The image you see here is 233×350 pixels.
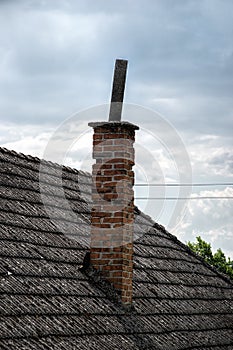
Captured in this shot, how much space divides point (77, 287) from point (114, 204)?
3.79ft

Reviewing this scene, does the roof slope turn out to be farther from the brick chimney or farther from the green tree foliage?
the green tree foliage

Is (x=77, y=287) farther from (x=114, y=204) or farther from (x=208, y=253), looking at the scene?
(x=208, y=253)

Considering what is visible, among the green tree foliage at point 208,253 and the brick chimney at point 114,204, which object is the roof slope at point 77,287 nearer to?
the brick chimney at point 114,204

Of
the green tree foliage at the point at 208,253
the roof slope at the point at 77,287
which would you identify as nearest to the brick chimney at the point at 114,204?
the roof slope at the point at 77,287

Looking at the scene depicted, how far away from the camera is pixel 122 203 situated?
8.87 meters

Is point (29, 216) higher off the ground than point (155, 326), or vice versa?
point (29, 216)

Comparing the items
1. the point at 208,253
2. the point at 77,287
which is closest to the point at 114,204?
the point at 77,287

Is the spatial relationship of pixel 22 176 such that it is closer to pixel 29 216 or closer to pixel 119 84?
pixel 29 216

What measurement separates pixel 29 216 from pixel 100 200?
835mm

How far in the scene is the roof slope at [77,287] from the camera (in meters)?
7.18

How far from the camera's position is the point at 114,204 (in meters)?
8.89

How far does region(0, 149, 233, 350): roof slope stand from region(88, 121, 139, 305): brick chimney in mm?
247

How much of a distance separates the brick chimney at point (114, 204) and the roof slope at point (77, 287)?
25cm

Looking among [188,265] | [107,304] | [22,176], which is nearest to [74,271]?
[107,304]
